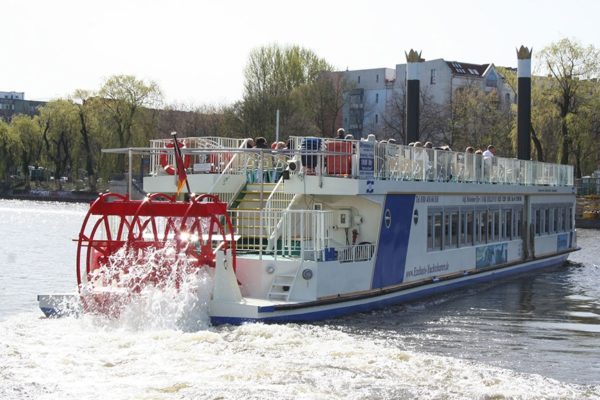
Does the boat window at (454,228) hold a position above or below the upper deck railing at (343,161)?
below

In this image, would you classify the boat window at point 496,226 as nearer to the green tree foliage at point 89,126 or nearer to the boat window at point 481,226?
the boat window at point 481,226

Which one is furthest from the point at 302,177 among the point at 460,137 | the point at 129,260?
the point at 460,137

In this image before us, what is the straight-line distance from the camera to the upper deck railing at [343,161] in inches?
768

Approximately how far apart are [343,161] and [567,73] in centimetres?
4768

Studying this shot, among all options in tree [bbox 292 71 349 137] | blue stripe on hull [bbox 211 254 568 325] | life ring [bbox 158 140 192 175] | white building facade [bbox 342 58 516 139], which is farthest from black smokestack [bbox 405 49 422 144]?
white building facade [bbox 342 58 516 139]

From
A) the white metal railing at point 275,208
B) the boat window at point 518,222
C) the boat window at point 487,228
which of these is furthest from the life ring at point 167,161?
the boat window at point 518,222

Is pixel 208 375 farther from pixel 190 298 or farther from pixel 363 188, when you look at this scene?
pixel 363 188

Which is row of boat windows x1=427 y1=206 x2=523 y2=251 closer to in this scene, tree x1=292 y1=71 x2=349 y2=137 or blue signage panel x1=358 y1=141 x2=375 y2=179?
blue signage panel x1=358 y1=141 x2=375 y2=179

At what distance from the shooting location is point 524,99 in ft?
115

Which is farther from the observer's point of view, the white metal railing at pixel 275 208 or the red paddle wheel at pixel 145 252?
the white metal railing at pixel 275 208

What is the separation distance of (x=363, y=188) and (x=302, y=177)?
133cm

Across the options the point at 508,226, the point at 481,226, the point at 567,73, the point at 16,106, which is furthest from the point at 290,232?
the point at 16,106

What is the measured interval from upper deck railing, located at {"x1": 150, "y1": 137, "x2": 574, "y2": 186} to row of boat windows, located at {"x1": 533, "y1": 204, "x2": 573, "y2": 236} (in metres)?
4.06

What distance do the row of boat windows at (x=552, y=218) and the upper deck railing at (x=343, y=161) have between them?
4.06 m
